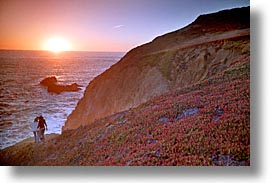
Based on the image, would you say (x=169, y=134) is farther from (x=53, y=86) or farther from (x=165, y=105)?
(x=53, y=86)

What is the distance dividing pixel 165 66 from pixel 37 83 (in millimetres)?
682

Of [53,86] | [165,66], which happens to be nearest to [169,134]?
[165,66]

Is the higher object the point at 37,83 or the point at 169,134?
the point at 37,83

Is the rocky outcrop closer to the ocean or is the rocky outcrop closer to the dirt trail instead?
the ocean

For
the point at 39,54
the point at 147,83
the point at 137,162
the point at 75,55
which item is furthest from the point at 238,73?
the point at 39,54

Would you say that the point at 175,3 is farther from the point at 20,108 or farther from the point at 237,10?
the point at 20,108

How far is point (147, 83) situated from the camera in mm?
2189

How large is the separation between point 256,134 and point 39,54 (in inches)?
47.6

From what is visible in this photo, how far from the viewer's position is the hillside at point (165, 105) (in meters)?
2.12

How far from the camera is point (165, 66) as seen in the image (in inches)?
86.4

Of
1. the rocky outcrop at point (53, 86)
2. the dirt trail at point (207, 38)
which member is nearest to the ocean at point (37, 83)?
the rocky outcrop at point (53, 86)

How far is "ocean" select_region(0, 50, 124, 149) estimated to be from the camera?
215 cm

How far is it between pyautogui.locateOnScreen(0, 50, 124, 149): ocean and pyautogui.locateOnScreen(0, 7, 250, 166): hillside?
49mm

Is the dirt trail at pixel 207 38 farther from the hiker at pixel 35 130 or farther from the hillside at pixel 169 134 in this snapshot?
the hiker at pixel 35 130
